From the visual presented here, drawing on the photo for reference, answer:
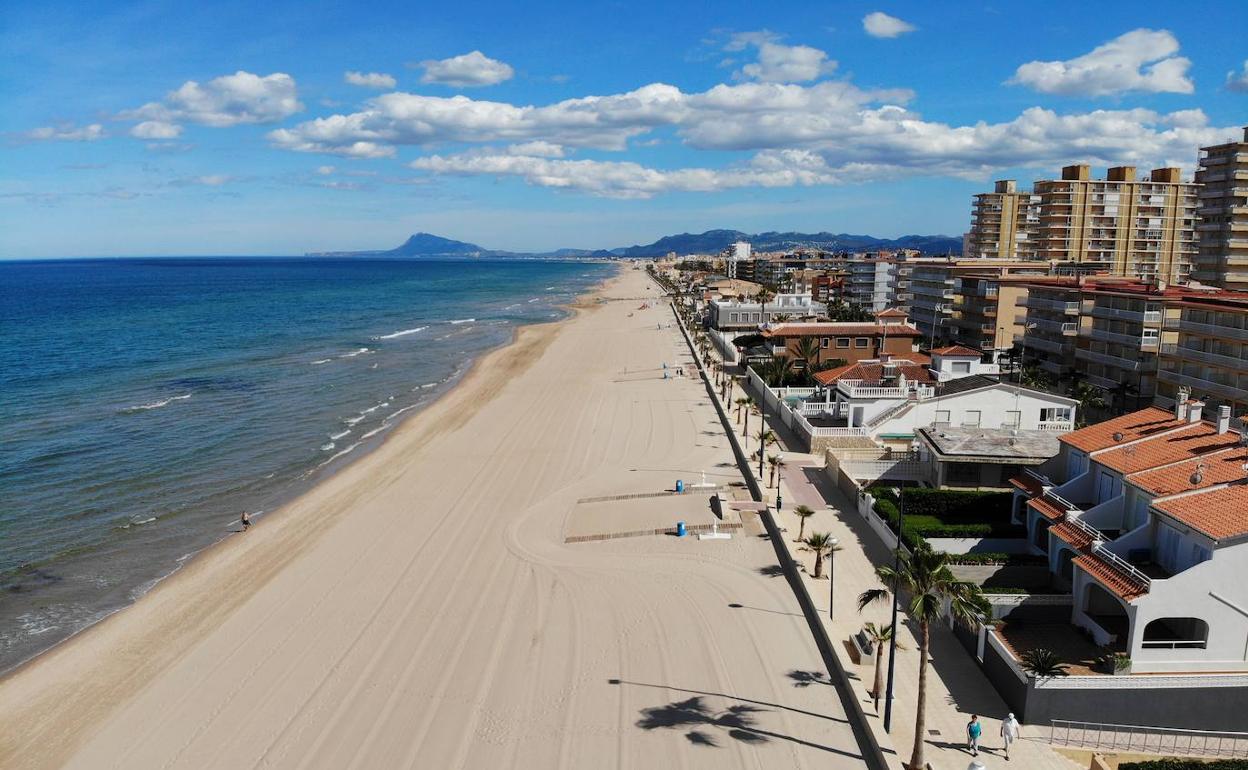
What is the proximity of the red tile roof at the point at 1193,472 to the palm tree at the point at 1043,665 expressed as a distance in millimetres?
5468

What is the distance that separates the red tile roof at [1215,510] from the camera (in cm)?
1801

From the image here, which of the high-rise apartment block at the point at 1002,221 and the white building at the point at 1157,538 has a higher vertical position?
the high-rise apartment block at the point at 1002,221

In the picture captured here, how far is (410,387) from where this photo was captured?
214 ft

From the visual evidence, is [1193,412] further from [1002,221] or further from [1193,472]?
[1002,221]

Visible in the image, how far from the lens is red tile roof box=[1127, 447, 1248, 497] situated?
66.6 feet

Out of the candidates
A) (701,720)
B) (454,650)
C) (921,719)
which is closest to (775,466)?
(454,650)

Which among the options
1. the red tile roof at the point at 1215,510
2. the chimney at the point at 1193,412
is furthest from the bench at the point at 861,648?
the chimney at the point at 1193,412

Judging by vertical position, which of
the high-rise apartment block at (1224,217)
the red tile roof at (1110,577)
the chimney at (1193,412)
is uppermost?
the high-rise apartment block at (1224,217)

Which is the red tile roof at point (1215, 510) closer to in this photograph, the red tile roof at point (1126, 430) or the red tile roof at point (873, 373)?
the red tile roof at point (1126, 430)

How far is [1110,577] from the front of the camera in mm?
19250

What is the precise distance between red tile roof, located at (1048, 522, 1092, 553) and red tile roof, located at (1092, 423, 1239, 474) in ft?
7.70

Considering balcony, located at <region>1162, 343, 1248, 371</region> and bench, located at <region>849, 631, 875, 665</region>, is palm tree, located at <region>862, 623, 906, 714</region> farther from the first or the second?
balcony, located at <region>1162, 343, 1248, 371</region>

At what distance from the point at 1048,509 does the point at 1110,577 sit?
5.09 metres

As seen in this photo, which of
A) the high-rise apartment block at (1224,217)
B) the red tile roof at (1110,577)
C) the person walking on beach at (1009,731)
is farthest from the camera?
the high-rise apartment block at (1224,217)
